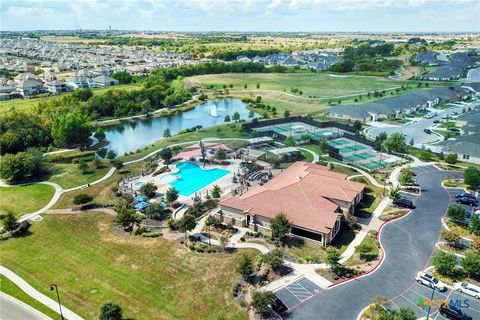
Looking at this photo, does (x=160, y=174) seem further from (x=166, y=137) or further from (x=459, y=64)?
(x=459, y=64)

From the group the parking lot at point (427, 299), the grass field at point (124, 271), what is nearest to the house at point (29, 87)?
the grass field at point (124, 271)

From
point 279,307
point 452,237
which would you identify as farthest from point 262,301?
point 452,237

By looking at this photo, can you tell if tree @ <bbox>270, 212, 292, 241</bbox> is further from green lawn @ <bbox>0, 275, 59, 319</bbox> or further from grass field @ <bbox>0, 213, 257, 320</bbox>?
green lawn @ <bbox>0, 275, 59, 319</bbox>

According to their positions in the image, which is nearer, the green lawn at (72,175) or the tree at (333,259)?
the tree at (333,259)

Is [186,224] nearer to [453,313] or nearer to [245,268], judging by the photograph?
[245,268]

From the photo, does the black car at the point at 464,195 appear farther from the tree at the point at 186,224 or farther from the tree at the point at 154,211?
the tree at the point at 154,211

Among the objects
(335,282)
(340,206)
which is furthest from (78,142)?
(335,282)
